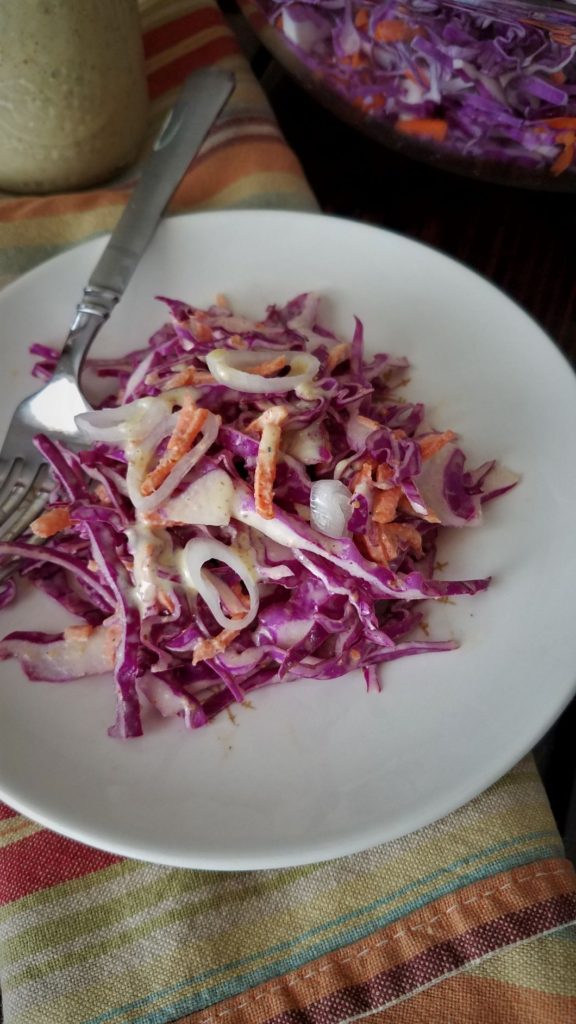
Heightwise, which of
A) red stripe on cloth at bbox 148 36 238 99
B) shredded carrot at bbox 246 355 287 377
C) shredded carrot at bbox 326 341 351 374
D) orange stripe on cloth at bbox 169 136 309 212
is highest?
red stripe on cloth at bbox 148 36 238 99

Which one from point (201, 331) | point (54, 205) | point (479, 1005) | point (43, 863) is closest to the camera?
point (479, 1005)

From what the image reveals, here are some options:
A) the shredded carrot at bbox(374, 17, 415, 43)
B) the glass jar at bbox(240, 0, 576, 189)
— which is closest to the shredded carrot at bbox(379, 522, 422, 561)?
the glass jar at bbox(240, 0, 576, 189)

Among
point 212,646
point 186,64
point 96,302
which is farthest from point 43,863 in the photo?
point 186,64

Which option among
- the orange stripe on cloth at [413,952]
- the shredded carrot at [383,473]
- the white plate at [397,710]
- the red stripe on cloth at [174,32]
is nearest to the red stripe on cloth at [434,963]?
the orange stripe on cloth at [413,952]

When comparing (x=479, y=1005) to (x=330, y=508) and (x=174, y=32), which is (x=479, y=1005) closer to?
(x=330, y=508)

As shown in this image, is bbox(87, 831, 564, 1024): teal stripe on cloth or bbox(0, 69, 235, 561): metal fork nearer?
bbox(87, 831, 564, 1024): teal stripe on cloth

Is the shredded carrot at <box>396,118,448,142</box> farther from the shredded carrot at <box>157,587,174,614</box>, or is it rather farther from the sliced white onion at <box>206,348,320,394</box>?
the shredded carrot at <box>157,587,174,614</box>

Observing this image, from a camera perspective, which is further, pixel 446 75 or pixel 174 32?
pixel 174 32

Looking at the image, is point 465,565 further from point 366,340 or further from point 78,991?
point 78,991
